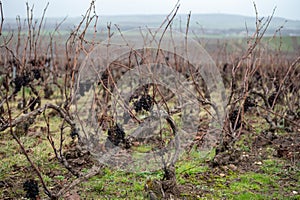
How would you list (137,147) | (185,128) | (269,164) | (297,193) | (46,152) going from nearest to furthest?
(297,193)
(269,164)
(46,152)
(137,147)
(185,128)

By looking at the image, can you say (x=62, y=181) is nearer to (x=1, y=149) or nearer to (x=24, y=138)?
(x=1, y=149)

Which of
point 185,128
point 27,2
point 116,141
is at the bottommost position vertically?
point 185,128

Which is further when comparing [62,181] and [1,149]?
[1,149]

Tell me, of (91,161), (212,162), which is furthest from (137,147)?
(212,162)

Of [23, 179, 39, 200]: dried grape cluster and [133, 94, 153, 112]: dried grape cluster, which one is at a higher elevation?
[133, 94, 153, 112]: dried grape cluster

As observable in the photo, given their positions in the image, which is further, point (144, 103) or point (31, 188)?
point (144, 103)

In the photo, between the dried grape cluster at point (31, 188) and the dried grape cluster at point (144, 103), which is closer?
the dried grape cluster at point (31, 188)

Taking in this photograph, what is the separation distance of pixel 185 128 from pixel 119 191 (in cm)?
254

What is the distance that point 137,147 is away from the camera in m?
4.55

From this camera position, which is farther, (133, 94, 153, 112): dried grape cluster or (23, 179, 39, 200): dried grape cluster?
(133, 94, 153, 112): dried grape cluster

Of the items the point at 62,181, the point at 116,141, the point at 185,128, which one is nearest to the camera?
the point at 62,181

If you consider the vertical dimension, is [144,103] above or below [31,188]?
above

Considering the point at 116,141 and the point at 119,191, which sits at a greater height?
the point at 116,141

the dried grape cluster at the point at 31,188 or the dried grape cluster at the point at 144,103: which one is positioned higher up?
the dried grape cluster at the point at 144,103
